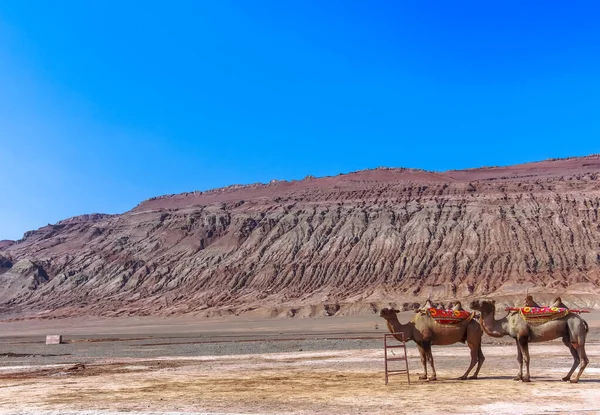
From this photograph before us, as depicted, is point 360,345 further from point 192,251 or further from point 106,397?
point 192,251

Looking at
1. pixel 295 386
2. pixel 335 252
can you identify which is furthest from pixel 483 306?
pixel 335 252

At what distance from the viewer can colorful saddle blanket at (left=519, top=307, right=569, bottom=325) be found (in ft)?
56.6

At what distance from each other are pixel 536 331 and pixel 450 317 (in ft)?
8.12

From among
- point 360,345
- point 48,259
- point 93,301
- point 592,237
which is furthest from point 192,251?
point 360,345

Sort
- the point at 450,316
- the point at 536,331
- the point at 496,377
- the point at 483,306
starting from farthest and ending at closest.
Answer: the point at 450,316 → the point at 496,377 → the point at 483,306 → the point at 536,331

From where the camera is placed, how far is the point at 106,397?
54.4 feet

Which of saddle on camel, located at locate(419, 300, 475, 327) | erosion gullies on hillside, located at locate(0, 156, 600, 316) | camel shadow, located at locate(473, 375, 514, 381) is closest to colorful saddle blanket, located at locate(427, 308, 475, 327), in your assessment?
saddle on camel, located at locate(419, 300, 475, 327)

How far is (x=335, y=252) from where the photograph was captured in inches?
4087

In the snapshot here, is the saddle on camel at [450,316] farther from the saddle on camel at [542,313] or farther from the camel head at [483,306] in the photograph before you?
the saddle on camel at [542,313]

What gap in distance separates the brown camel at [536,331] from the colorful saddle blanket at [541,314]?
0.09m

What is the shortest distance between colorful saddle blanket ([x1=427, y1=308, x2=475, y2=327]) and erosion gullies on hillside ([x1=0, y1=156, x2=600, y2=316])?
60967 mm

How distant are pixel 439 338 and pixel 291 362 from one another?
389 inches

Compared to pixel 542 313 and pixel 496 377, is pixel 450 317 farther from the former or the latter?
pixel 542 313

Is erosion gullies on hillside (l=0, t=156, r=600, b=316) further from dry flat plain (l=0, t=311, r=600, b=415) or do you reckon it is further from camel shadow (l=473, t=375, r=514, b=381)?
camel shadow (l=473, t=375, r=514, b=381)
